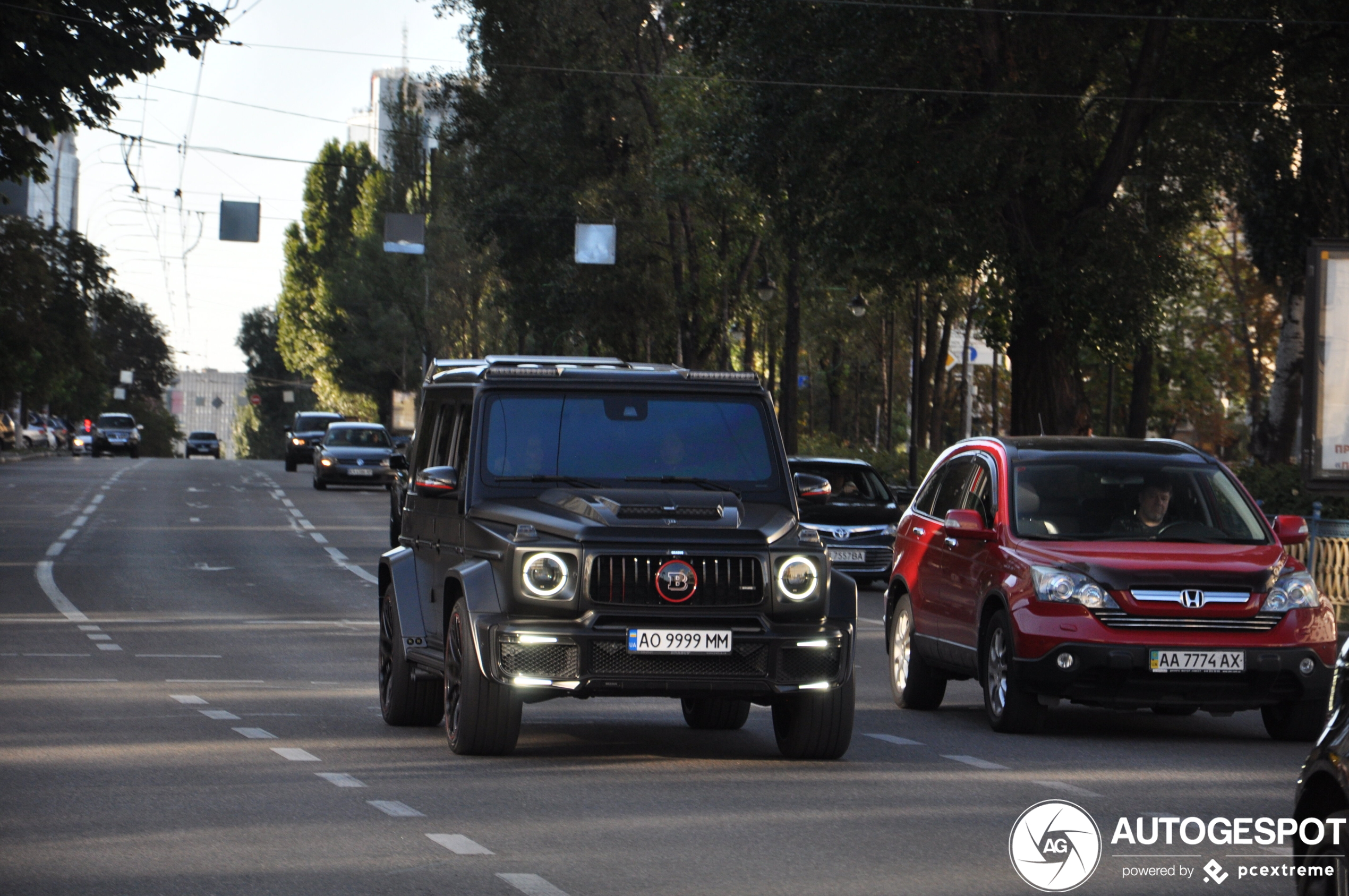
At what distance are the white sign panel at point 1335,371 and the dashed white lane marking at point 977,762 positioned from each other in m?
12.5

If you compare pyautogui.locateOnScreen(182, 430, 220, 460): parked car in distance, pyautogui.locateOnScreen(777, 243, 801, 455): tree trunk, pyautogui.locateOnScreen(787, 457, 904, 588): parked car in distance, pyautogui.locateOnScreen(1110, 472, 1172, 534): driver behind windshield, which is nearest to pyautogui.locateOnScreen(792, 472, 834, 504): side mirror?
pyautogui.locateOnScreen(1110, 472, 1172, 534): driver behind windshield

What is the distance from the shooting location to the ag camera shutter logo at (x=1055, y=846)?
24.9ft

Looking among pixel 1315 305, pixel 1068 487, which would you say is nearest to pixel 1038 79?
pixel 1315 305

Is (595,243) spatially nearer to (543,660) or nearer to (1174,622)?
(1174,622)

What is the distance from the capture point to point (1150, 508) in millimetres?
12805

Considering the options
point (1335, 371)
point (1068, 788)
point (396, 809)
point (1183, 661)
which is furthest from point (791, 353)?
point (396, 809)

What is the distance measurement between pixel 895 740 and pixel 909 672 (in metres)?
2.08

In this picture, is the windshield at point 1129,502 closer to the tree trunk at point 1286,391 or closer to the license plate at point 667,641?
the license plate at point 667,641

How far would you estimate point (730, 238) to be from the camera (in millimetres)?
50125

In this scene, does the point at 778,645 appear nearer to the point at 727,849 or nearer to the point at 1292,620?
the point at 727,849

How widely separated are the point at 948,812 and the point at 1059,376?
2162cm

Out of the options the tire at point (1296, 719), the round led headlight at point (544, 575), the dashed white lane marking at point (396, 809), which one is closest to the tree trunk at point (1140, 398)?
the tire at point (1296, 719)

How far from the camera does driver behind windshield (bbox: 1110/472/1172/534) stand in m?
12.7

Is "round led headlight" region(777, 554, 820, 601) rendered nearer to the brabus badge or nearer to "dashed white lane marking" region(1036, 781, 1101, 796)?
the brabus badge
